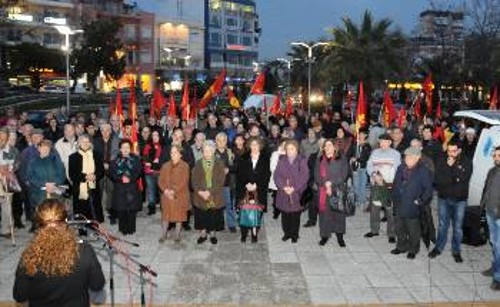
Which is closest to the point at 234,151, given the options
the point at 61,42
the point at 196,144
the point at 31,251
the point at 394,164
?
the point at 196,144

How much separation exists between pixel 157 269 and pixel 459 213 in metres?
4.56

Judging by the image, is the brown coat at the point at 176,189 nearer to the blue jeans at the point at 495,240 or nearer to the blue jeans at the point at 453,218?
the blue jeans at the point at 453,218

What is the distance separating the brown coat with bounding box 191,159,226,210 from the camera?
11.5 m

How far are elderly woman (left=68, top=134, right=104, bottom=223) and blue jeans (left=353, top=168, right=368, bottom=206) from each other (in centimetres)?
556

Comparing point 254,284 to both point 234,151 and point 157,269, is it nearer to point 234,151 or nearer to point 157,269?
point 157,269

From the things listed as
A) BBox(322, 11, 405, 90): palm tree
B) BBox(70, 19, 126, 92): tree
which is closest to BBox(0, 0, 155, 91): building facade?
BBox(70, 19, 126, 92): tree

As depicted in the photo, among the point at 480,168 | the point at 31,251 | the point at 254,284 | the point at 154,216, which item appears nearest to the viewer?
the point at 31,251

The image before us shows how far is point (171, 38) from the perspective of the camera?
95.4 meters

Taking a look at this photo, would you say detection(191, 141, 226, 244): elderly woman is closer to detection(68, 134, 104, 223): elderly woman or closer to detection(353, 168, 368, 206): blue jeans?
detection(68, 134, 104, 223): elderly woman

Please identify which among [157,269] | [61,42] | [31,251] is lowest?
[157,269]

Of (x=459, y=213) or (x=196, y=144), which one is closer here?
(x=459, y=213)

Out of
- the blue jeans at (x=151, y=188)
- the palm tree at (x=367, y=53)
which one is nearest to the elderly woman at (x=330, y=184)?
the blue jeans at (x=151, y=188)

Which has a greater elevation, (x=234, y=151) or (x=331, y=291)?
(x=234, y=151)

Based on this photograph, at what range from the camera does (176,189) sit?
11.5m
